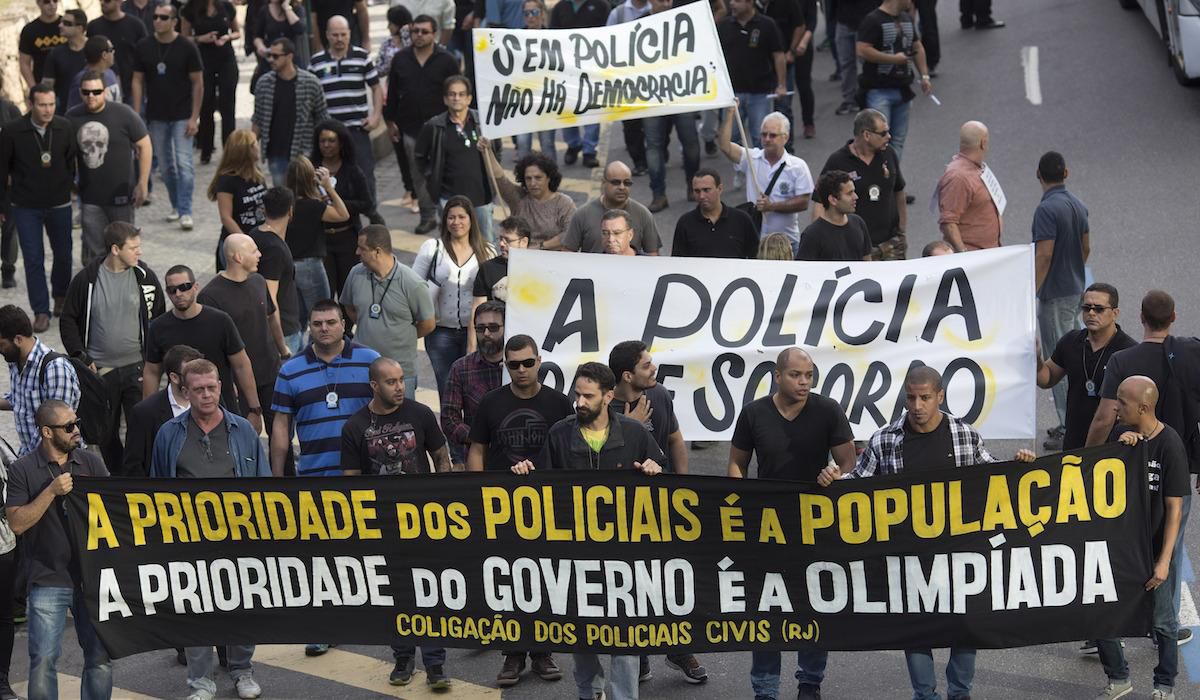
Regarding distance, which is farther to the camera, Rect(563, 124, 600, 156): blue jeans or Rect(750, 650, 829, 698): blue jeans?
Rect(563, 124, 600, 156): blue jeans

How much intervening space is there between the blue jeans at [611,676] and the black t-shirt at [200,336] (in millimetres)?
3034

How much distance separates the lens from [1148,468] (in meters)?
8.11

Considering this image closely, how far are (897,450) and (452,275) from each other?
3.99 metres

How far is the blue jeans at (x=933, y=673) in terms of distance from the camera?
323 inches

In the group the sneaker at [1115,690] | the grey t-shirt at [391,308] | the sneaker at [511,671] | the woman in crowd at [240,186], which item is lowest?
the sneaker at [1115,690]

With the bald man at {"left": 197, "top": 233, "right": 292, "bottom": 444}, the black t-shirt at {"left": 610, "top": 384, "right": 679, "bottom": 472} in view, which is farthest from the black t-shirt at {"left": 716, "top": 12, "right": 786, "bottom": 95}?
the black t-shirt at {"left": 610, "top": 384, "right": 679, "bottom": 472}

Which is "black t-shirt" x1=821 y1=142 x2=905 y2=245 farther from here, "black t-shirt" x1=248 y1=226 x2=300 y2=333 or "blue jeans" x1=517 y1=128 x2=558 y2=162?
"blue jeans" x1=517 y1=128 x2=558 y2=162

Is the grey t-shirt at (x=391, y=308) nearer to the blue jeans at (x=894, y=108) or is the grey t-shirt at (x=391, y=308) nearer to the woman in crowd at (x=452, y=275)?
the woman in crowd at (x=452, y=275)

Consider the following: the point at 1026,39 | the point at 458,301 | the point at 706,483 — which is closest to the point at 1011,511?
the point at 706,483

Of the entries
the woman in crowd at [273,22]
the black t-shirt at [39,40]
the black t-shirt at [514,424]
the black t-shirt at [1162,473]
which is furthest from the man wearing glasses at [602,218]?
the woman in crowd at [273,22]

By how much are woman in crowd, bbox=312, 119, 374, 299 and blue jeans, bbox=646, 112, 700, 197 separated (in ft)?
13.0

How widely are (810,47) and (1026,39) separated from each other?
427cm

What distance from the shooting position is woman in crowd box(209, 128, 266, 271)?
12.6 m

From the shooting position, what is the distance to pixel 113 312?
1091 cm
